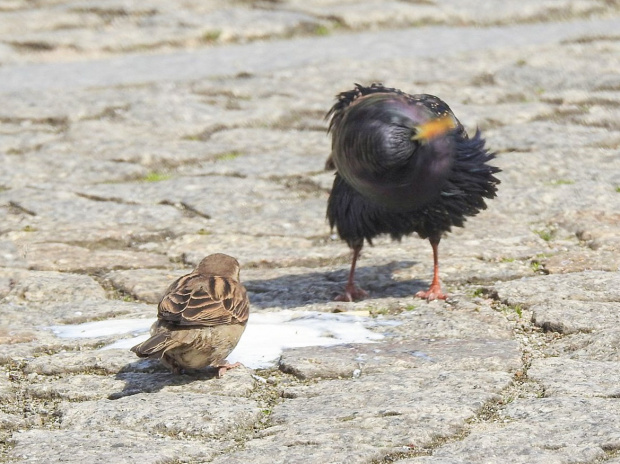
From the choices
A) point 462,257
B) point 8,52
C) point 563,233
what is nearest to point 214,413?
point 462,257

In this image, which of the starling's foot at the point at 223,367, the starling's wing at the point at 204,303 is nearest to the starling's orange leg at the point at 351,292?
the starling's wing at the point at 204,303

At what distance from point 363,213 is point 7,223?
2.31 m

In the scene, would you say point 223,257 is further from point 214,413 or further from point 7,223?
point 7,223

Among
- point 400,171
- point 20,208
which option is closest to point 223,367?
point 400,171

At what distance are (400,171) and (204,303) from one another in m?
1.08

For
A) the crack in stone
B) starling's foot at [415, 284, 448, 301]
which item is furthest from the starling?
the crack in stone

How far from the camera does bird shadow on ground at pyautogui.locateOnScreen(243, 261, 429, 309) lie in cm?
551

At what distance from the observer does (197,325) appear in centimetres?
450

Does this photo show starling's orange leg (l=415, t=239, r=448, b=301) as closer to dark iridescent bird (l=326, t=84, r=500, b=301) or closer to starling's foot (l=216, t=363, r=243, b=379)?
dark iridescent bird (l=326, t=84, r=500, b=301)

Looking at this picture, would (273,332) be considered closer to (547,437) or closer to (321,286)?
(321,286)

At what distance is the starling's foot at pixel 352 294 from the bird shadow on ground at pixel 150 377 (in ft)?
3.68

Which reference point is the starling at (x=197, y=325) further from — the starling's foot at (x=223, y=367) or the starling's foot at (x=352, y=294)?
the starling's foot at (x=352, y=294)

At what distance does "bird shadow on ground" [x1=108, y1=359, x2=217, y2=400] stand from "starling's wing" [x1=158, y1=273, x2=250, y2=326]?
225 millimetres

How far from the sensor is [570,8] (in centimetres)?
1180
